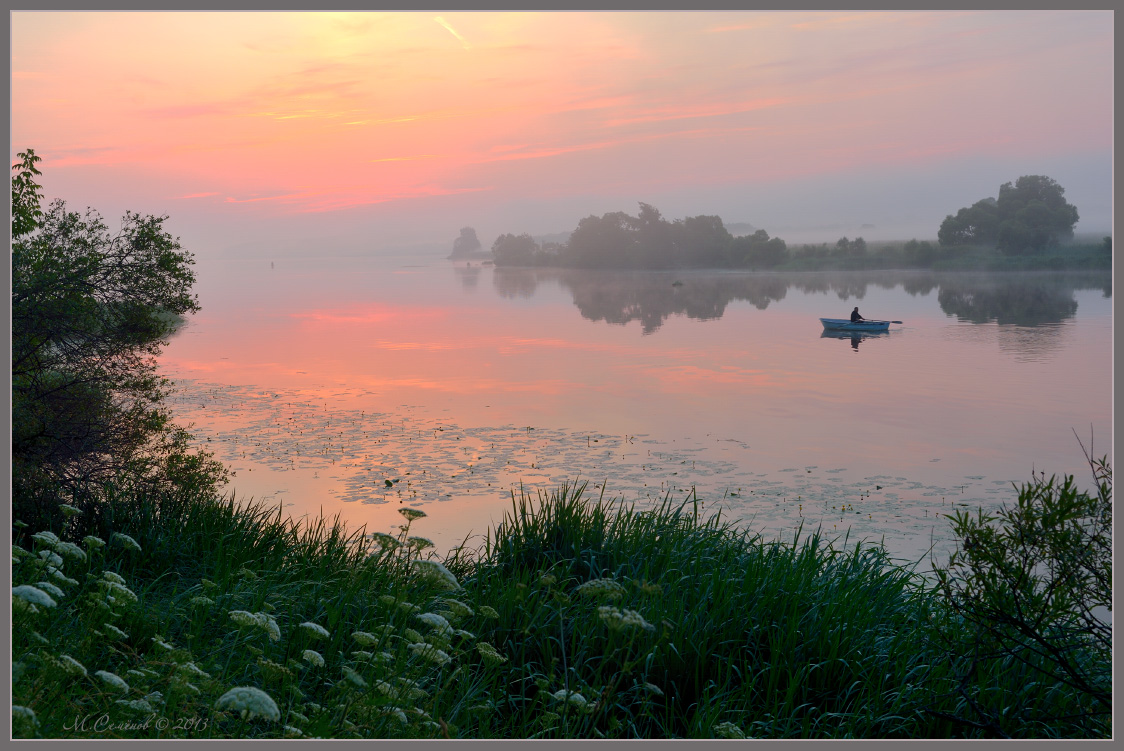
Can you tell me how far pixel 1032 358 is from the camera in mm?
30062

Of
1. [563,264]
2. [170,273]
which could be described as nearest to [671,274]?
[563,264]

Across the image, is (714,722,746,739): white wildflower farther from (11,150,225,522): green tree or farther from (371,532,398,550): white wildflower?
(11,150,225,522): green tree

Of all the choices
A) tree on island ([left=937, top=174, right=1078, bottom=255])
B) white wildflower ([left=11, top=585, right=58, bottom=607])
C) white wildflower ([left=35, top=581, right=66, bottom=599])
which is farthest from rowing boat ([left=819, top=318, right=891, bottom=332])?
white wildflower ([left=11, top=585, right=58, bottom=607])

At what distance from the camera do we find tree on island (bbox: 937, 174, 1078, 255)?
46438 mm

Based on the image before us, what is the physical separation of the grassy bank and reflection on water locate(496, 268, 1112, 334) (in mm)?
35879

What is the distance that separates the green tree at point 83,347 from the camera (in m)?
9.13

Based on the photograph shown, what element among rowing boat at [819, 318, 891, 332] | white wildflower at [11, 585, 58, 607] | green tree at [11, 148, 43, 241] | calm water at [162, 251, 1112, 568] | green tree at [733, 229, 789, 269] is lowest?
calm water at [162, 251, 1112, 568]

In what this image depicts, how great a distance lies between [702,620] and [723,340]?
33.6m

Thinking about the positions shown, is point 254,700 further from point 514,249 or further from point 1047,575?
point 514,249

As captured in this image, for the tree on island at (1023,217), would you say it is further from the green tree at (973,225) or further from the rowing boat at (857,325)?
the rowing boat at (857,325)

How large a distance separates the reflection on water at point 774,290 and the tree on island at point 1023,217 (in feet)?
12.8

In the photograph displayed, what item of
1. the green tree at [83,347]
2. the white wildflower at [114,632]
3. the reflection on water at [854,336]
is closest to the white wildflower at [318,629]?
the white wildflower at [114,632]

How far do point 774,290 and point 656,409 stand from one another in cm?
5086

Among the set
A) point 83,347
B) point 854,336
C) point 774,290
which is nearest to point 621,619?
point 83,347
